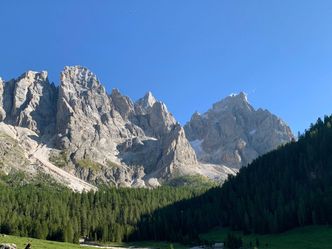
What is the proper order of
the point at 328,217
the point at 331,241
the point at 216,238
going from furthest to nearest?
the point at 216,238 < the point at 328,217 < the point at 331,241

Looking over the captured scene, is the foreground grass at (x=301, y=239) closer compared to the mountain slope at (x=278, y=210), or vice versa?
the foreground grass at (x=301, y=239)

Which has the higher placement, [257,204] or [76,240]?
[257,204]

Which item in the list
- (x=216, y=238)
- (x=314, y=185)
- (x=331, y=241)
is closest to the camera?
(x=331, y=241)

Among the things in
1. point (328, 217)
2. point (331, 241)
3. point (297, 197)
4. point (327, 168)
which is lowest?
point (331, 241)

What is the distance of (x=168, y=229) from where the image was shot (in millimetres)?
182500

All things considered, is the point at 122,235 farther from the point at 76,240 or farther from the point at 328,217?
the point at 328,217

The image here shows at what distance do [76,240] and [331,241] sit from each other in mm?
78887

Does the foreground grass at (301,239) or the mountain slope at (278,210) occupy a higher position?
the mountain slope at (278,210)

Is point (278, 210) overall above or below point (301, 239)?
above

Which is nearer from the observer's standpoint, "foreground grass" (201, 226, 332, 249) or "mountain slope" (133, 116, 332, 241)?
"foreground grass" (201, 226, 332, 249)

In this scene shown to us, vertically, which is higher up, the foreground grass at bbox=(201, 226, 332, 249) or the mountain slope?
the mountain slope

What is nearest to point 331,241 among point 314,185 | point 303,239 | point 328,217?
point 303,239

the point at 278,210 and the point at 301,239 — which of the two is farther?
the point at 278,210

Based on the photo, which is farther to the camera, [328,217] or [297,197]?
[297,197]
